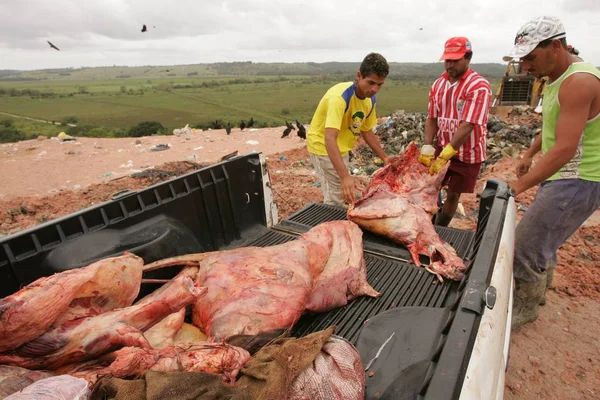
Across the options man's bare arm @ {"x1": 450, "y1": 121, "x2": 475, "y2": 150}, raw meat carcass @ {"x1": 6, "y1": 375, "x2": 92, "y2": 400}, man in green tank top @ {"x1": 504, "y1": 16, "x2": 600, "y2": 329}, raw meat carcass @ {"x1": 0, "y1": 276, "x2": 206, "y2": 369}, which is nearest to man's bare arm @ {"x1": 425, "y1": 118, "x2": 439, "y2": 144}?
man's bare arm @ {"x1": 450, "y1": 121, "x2": 475, "y2": 150}

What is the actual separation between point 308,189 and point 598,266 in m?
4.82

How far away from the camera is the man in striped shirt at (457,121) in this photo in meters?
4.21

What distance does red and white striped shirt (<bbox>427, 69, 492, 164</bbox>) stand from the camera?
4207mm

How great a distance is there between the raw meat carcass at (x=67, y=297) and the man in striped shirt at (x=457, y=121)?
3418mm

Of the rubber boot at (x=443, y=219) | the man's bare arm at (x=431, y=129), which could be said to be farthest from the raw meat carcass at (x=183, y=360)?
the man's bare arm at (x=431, y=129)

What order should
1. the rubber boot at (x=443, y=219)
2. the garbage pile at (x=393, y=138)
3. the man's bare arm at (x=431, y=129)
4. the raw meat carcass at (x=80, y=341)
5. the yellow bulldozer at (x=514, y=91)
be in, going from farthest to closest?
1. the yellow bulldozer at (x=514, y=91)
2. the garbage pile at (x=393, y=138)
3. the rubber boot at (x=443, y=219)
4. the man's bare arm at (x=431, y=129)
5. the raw meat carcass at (x=80, y=341)

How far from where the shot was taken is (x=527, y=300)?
3.46 m

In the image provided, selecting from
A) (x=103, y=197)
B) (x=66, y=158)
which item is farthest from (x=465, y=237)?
(x=66, y=158)

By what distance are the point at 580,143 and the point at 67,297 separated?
3.65 metres

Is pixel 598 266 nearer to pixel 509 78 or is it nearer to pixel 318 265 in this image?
pixel 318 265

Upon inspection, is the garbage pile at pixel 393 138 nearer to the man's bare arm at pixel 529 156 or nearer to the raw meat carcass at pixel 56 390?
the man's bare arm at pixel 529 156

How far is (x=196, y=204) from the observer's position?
3.21 meters

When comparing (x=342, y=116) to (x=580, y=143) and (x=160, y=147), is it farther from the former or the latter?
(x=160, y=147)

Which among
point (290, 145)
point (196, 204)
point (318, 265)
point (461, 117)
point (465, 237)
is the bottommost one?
point (290, 145)
